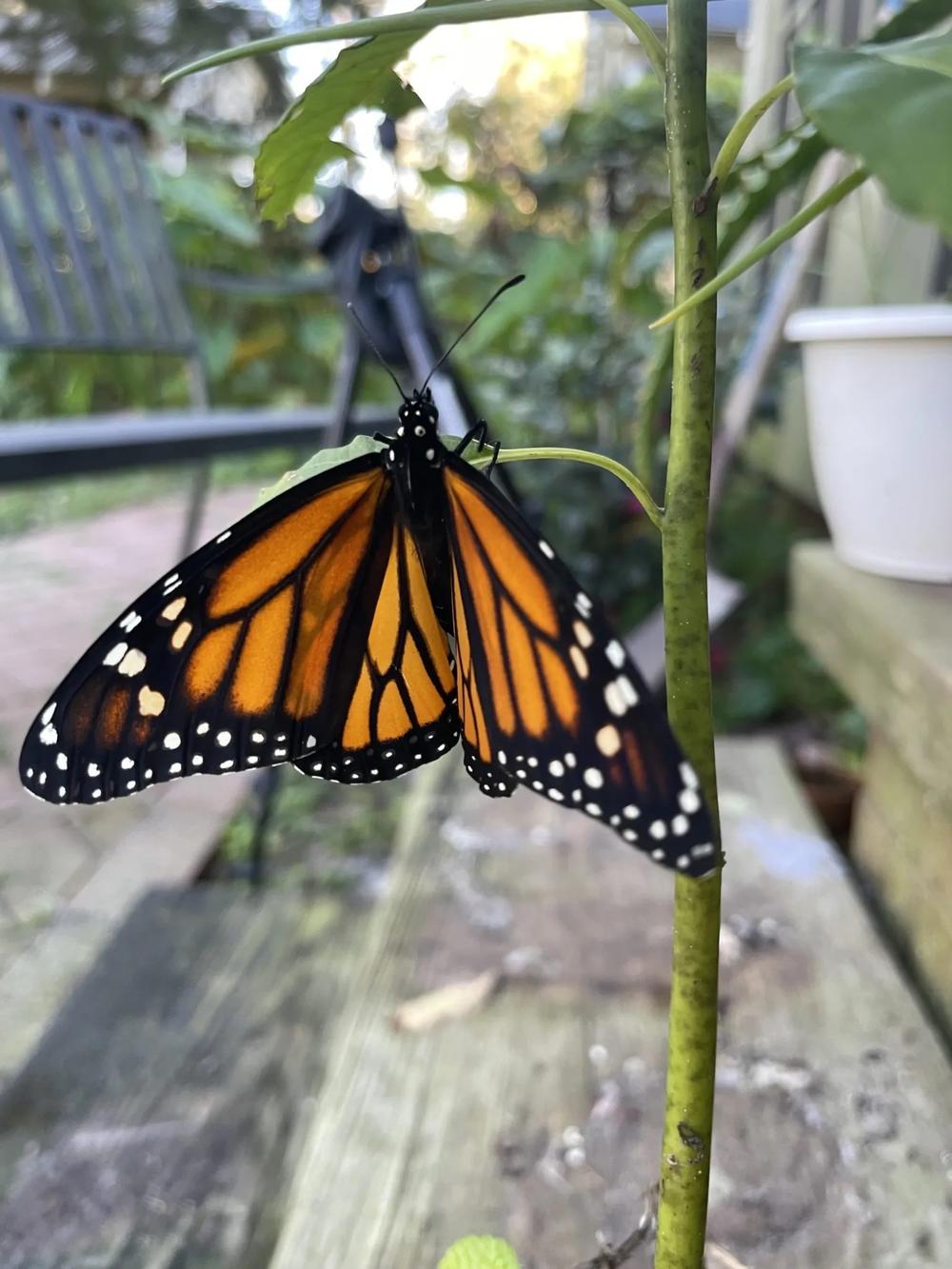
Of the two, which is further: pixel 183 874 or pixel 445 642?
pixel 183 874

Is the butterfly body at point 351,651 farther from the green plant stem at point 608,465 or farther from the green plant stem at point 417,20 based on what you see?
the green plant stem at point 417,20

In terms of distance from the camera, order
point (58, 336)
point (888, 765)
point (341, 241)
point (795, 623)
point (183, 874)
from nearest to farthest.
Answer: point (888, 765) → point (795, 623) → point (341, 241) → point (183, 874) → point (58, 336)

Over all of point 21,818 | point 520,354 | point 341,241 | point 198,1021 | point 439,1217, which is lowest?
point 21,818

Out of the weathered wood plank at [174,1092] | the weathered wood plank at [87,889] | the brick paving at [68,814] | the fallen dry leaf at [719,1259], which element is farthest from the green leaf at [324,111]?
the brick paving at [68,814]

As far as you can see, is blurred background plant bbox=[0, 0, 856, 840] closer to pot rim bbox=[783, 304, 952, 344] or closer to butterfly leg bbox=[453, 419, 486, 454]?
pot rim bbox=[783, 304, 952, 344]

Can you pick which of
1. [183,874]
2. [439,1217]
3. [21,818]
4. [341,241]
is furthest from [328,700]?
[21,818]

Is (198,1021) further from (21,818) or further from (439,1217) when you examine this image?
(21,818)
